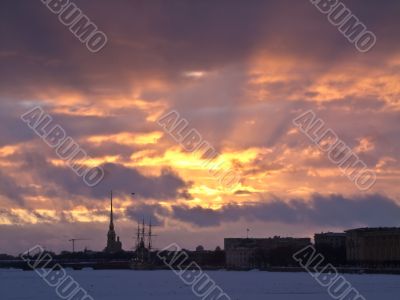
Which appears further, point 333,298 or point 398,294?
point 398,294

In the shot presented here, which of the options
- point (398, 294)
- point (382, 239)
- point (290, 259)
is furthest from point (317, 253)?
point (398, 294)

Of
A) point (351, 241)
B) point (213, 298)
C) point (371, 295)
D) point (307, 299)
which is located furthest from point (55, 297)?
point (351, 241)

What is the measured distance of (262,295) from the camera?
6494cm

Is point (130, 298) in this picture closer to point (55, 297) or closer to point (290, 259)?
point (55, 297)

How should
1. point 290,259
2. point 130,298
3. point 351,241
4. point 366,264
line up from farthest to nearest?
point 290,259
point 351,241
point 366,264
point 130,298

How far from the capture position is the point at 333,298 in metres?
59.5

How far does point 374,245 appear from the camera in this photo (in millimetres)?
162000

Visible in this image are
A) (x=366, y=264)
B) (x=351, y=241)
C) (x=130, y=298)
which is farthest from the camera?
(x=351, y=241)

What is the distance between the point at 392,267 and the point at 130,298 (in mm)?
95696

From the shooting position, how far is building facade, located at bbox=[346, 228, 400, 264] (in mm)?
156625

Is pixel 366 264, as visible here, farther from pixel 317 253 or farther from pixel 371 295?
pixel 371 295

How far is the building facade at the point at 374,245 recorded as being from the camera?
15662 centimetres

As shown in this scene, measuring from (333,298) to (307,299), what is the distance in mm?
1793

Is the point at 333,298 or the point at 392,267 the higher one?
the point at 392,267
